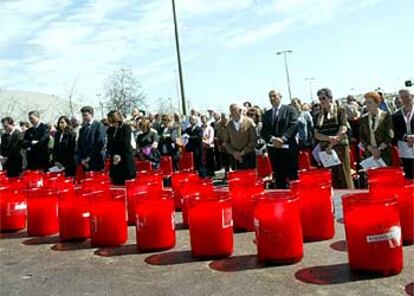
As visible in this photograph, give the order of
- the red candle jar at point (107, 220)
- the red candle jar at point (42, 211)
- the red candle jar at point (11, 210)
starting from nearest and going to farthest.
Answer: the red candle jar at point (107, 220), the red candle jar at point (42, 211), the red candle jar at point (11, 210)

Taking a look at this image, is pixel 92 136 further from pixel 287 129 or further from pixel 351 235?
pixel 351 235

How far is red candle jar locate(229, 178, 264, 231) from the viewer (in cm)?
657

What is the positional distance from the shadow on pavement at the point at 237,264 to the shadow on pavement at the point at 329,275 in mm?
450

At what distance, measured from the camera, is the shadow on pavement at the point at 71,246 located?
6456 mm

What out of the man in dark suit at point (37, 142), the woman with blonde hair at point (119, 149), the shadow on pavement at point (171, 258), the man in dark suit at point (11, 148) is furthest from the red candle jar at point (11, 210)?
the man in dark suit at point (11, 148)

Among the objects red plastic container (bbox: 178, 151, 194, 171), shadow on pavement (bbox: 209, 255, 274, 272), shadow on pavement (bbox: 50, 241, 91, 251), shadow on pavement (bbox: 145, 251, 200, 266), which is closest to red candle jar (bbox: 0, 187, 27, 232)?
shadow on pavement (bbox: 50, 241, 91, 251)

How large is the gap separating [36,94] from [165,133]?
46222 mm

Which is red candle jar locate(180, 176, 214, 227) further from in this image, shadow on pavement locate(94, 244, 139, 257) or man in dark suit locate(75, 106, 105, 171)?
man in dark suit locate(75, 106, 105, 171)

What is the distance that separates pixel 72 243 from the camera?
6727 millimetres

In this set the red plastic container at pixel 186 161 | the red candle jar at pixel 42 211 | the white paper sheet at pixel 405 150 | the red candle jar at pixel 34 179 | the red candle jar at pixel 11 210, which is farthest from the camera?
the red plastic container at pixel 186 161

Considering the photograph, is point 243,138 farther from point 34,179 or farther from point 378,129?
point 34,179

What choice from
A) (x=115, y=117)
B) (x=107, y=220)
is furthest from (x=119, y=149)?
(x=107, y=220)

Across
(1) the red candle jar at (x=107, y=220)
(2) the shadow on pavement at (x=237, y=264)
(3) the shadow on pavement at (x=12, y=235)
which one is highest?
(1) the red candle jar at (x=107, y=220)

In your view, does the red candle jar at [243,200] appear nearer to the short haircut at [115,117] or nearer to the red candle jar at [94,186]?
the red candle jar at [94,186]
